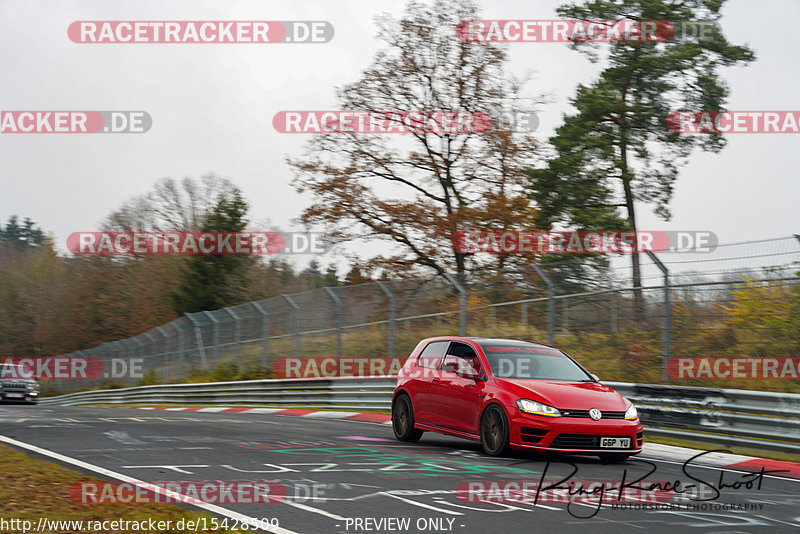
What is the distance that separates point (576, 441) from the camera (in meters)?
10.1

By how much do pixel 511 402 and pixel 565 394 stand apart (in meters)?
0.65

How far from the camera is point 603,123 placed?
106 ft

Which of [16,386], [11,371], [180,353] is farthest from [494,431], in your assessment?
[11,371]

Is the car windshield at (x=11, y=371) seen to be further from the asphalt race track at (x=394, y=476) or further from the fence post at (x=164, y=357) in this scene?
the asphalt race track at (x=394, y=476)

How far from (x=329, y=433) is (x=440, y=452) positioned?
3.02m

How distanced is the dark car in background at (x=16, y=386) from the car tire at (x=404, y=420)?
25875mm

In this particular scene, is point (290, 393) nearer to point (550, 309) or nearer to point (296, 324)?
point (296, 324)

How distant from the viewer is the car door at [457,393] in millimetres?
11141


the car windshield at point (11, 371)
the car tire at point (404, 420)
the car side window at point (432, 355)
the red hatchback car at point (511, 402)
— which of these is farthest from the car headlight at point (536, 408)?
the car windshield at point (11, 371)

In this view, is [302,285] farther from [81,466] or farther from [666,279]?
[81,466]

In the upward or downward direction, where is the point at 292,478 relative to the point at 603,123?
downward

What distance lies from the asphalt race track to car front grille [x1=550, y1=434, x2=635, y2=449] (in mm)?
225

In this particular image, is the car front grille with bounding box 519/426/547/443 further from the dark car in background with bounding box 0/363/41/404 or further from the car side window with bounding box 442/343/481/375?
the dark car in background with bounding box 0/363/41/404

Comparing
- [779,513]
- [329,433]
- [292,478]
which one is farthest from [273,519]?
[329,433]
